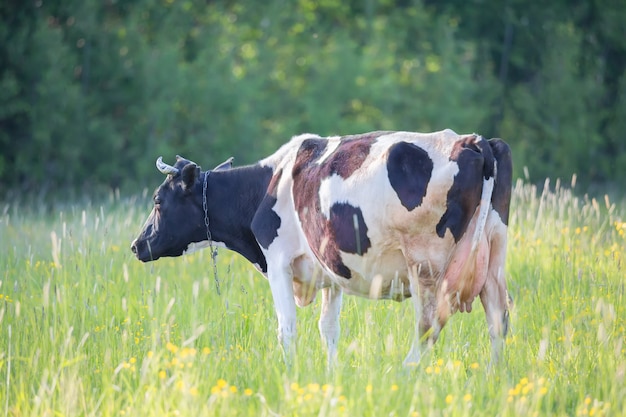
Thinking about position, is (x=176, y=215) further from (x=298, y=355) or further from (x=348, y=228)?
(x=298, y=355)

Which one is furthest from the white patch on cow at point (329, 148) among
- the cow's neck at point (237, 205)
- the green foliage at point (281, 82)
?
the green foliage at point (281, 82)

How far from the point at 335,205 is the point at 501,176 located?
1.13m

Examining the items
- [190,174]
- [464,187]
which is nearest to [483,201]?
[464,187]

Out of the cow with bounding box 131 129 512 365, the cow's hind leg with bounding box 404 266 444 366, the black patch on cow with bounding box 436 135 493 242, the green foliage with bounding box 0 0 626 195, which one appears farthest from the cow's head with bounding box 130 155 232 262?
the green foliage with bounding box 0 0 626 195

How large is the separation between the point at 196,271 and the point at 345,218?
148 inches

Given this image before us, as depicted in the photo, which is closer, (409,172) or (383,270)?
(409,172)

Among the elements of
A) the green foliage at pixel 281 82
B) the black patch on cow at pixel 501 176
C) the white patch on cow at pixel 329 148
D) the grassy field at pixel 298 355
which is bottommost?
the grassy field at pixel 298 355

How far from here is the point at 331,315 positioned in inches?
285

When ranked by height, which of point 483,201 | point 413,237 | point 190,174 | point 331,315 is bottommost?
point 331,315

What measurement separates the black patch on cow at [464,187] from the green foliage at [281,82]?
48.1 feet

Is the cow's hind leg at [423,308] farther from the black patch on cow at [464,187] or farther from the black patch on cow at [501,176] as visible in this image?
the black patch on cow at [501,176]

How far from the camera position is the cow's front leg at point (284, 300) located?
687 cm

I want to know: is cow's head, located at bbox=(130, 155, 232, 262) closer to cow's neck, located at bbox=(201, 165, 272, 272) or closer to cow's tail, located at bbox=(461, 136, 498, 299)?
cow's neck, located at bbox=(201, 165, 272, 272)

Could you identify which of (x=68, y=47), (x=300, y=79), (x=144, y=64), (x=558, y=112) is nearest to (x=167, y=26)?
(x=144, y=64)
